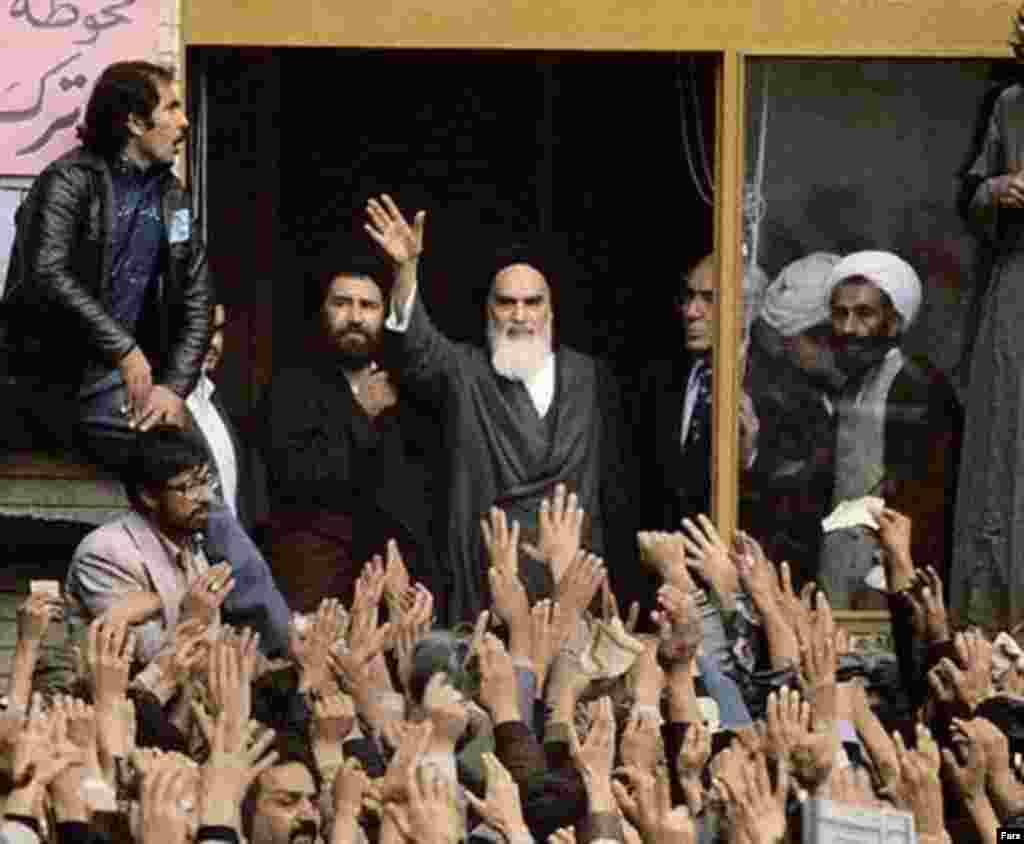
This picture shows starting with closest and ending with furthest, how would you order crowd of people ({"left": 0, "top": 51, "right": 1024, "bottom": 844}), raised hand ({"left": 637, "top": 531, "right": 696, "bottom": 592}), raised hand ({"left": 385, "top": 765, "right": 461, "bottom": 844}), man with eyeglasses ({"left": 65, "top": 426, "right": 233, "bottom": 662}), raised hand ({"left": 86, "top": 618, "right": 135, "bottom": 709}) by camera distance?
raised hand ({"left": 385, "top": 765, "right": 461, "bottom": 844})
crowd of people ({"left": 0, "top": 51, "right": 1024, "bottom": 844})
raised hand ({"left": 86, "top": 618, "right": 135, "bottom": 709})
man with eyeglasses ({"left": 65, "top": 426, "right": 233, "bottom": 662})
raised hand ({"left": 637, "top": 531, "right": 696, "bottom": 592})

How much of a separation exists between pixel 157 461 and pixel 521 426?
3155 mm

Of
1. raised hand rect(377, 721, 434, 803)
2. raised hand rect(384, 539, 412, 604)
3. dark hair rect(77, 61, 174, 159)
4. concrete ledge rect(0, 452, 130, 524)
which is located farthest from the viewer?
concrete ledge rect(0, 452, 130, 524)

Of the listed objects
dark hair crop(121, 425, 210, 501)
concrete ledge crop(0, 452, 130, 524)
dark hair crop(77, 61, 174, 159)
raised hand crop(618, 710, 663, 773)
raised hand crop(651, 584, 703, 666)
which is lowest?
raised hand crop(618, 710, 663, 773)

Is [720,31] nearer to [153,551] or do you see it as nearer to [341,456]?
[341,456]

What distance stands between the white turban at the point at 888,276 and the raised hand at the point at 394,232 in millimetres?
1740

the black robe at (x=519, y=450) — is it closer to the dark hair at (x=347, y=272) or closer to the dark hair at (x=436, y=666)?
the dark hair at (x=347, y=272)

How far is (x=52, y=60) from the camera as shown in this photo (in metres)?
27.2

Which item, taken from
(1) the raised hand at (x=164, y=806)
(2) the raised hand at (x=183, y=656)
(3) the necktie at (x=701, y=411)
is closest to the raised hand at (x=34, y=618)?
(2) the raised hand at (x=183, y=656)

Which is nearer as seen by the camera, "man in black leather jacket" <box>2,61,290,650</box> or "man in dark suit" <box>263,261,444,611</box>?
"man in black leather jacket" <box>2,61,290,650</box>

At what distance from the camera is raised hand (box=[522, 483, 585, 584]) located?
25.4 m

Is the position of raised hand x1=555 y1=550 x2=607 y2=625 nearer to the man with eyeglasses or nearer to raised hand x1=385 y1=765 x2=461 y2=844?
the man with eyeglasses

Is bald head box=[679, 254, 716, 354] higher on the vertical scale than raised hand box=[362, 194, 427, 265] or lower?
lower

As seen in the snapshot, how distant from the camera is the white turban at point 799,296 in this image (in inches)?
1097

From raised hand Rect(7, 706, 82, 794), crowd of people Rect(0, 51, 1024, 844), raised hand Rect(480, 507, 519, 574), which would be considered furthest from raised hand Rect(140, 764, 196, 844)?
raised hand Rect(480, 507, 519, 574)
